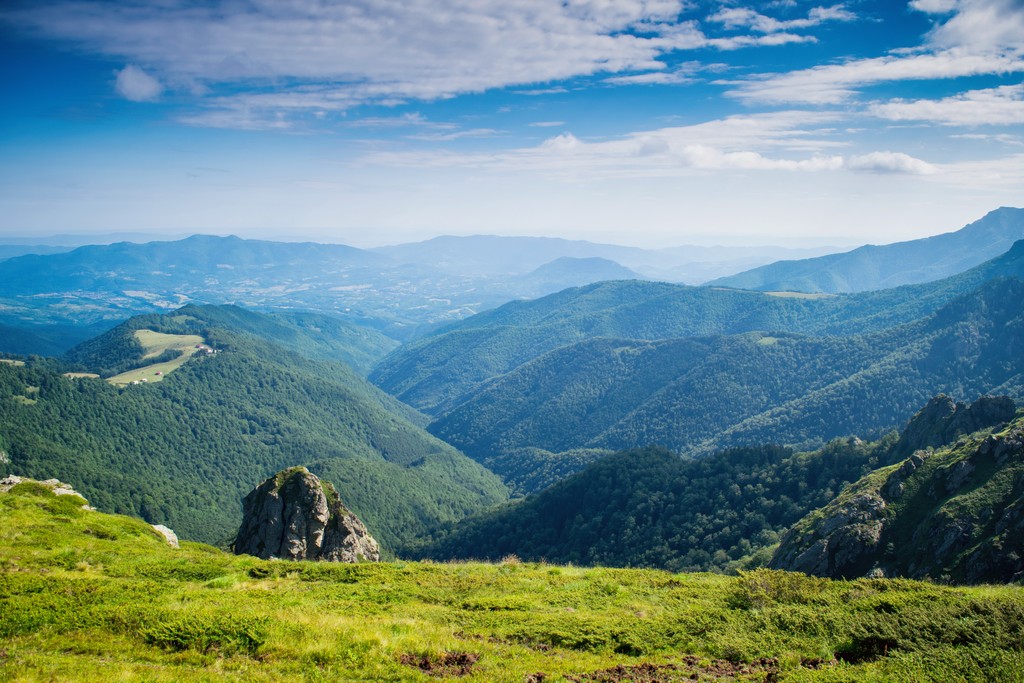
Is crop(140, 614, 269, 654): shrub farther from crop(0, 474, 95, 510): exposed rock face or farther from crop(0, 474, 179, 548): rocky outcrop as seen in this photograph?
crop(0, 474, 95, 510): exposed rock face

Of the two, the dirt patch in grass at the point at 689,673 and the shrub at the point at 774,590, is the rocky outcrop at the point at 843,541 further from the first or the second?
the dirt patch in grass at the point at 689,673

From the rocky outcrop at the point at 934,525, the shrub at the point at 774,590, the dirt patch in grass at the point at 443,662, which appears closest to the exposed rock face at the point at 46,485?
the dirt patch in grass at the point at 443,662

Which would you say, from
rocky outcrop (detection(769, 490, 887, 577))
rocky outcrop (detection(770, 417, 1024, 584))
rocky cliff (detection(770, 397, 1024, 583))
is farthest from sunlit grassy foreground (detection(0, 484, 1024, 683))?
rocky outcrop (detection(769, 490, 887, 577))

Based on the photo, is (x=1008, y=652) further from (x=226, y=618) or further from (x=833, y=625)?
(x=226, y=618)

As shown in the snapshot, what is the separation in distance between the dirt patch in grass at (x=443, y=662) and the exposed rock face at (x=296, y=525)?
35477mm

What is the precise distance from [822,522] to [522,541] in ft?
282

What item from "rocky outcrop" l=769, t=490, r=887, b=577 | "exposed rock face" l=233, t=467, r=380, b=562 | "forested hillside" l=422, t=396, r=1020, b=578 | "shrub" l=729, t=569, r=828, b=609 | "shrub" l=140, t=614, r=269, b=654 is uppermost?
"shrub" l=140, t=614, r=269, b=654

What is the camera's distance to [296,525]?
4862 cm

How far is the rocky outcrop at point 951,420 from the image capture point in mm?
80562

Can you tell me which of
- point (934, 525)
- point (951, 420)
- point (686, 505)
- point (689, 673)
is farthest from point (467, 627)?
point (686, 505)

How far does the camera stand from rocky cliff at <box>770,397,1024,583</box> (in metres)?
38.6

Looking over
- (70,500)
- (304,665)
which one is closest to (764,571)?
(304,665)

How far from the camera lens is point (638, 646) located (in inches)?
704

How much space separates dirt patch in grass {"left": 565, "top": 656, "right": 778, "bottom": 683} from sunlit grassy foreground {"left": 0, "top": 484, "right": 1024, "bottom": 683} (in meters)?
A: 0.07
